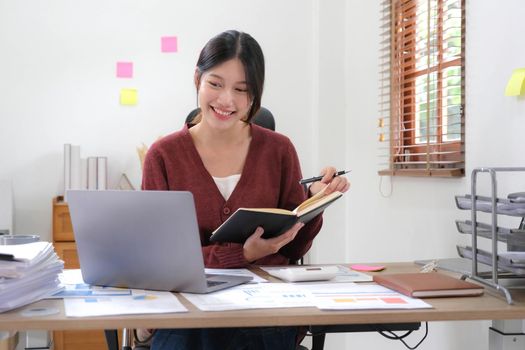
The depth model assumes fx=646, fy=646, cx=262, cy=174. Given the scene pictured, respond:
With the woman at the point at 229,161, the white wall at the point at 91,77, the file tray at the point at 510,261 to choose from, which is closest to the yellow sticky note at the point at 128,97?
the white wall at the point at 91,77

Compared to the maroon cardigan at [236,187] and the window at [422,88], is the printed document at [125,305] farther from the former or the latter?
the window at [422,88]

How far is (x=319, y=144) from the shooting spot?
145 inches

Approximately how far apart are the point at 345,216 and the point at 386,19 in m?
1.09

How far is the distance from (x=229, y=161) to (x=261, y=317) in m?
0.82

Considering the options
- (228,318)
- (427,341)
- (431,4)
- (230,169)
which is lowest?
(427,341)

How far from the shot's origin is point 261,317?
1.17 metres

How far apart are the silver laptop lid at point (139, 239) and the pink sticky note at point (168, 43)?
2471 mm

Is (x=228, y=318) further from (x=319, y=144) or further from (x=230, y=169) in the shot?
(x=319, y=144)

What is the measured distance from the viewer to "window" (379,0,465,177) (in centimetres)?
239

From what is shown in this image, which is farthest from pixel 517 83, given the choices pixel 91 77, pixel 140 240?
pixel 91 77

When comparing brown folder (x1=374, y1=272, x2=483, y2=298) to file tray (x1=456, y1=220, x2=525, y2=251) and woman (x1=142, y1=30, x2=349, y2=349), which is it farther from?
woman (x1=142, y1=30, x2=349, y2=349)

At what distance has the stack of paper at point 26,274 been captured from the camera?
1.23 meters

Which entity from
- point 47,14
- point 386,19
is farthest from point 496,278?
point 47,14

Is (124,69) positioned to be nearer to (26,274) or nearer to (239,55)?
(239,55)
